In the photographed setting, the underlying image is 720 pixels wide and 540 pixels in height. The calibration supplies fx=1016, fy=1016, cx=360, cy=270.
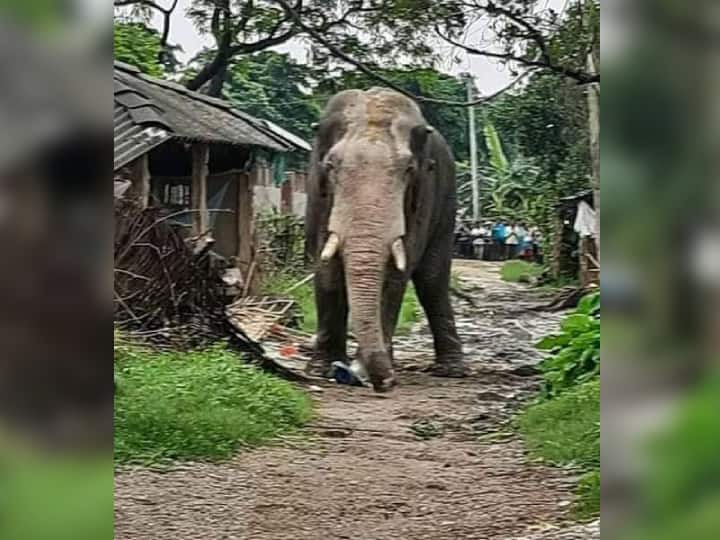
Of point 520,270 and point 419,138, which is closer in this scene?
point 520,270

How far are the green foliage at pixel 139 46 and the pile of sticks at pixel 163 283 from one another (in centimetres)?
21

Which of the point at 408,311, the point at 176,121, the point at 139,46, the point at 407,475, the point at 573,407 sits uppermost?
the point at 139,46

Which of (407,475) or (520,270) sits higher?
(520,270)

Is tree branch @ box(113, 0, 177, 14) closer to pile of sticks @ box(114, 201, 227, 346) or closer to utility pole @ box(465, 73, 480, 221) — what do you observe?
pile of sticks @ box(114, 201, 227, 346)

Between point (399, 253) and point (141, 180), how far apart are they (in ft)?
1.75

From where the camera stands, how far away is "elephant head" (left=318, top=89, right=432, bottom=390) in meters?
1.70

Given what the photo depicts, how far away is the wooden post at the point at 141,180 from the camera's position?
159cm

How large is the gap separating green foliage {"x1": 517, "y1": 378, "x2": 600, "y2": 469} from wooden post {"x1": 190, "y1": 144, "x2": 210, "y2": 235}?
61 centimetres

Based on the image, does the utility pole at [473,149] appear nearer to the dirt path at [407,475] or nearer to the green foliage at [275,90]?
the dirt path at [407,475]

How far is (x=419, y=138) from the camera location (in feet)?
5.69

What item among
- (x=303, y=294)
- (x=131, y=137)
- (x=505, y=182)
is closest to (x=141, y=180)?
(x=131, y=137)
